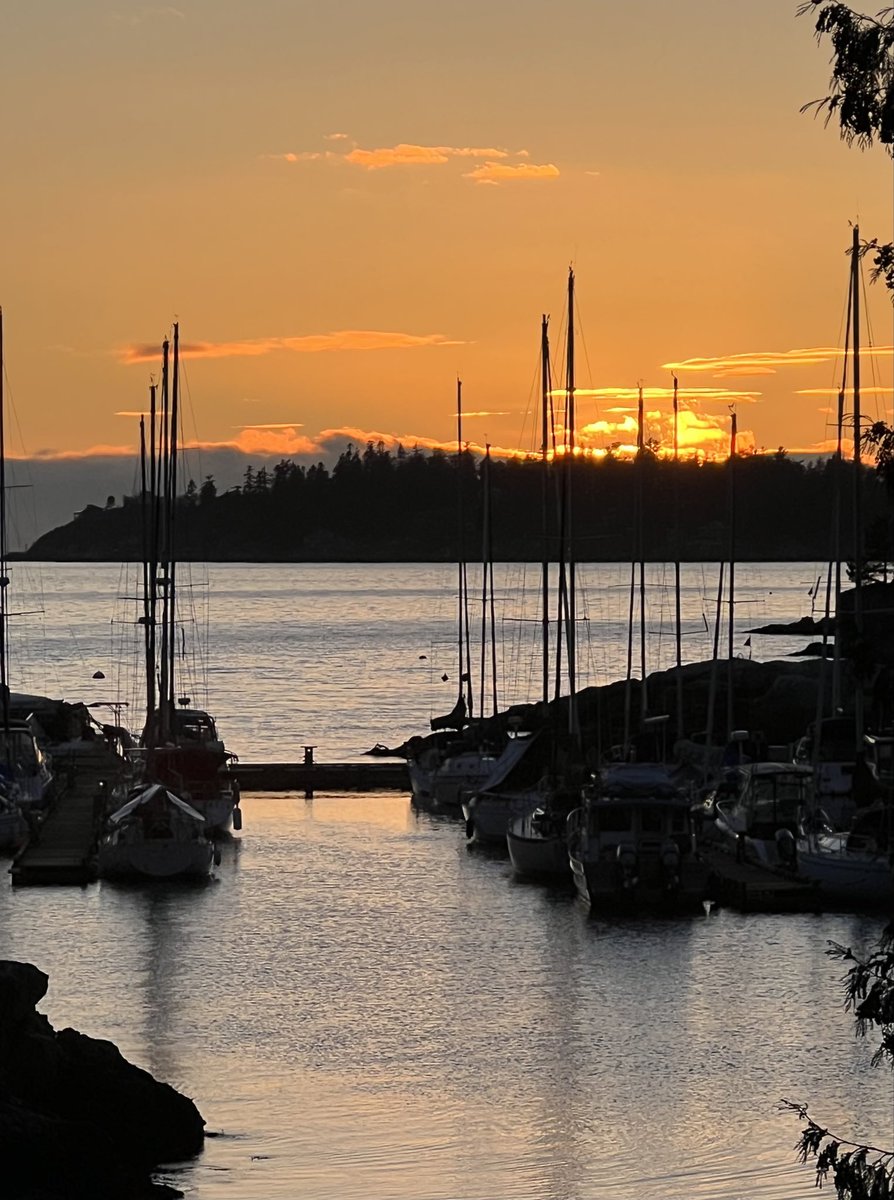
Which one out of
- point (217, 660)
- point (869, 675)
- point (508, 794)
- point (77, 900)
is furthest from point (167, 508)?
point (217, 660)

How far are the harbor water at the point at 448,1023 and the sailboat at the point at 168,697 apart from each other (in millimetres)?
1570

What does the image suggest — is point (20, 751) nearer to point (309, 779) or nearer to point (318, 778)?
point (309, 779)

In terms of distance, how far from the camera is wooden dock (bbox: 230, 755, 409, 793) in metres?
60.0

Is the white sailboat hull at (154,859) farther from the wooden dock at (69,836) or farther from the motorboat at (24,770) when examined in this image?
the motorboat at (24,770)

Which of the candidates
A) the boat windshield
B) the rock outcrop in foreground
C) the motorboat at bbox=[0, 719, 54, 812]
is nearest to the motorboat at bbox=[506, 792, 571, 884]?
the motorboat at bbox=[0, 719, 54, 812]

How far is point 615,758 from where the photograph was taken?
55812 mm

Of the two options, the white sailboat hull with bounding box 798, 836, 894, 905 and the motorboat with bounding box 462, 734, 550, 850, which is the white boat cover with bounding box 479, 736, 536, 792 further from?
the white sailboat hull with bounding box 798, 836, 894, 905

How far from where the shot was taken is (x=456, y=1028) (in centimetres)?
3020

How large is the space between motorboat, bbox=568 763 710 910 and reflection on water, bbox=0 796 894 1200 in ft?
2.14

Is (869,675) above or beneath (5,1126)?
above

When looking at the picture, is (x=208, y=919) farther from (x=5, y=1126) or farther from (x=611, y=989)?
(x=5, y=1126)

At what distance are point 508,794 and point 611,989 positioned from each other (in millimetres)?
17246

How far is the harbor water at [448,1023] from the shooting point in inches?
910

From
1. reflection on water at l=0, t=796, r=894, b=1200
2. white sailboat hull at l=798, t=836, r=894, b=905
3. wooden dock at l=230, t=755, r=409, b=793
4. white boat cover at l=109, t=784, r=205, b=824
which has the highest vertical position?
white boat cover at l=109, t=784, r=205, b=824
